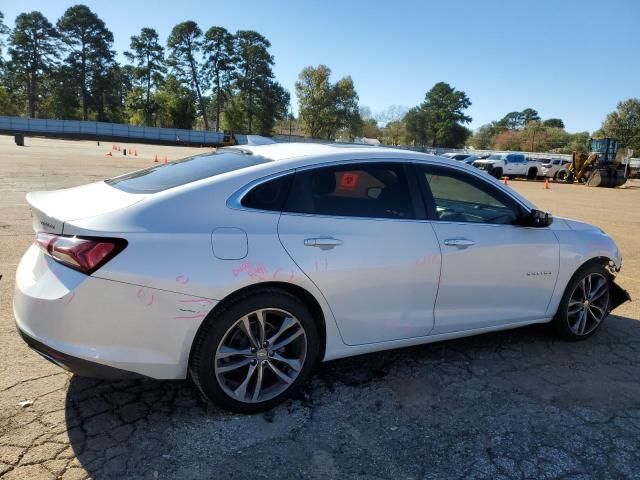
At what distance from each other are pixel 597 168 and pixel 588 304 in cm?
2904

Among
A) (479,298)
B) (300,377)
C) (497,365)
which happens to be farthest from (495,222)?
(300,377)

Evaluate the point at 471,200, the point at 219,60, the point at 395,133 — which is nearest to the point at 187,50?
the point at 219,60

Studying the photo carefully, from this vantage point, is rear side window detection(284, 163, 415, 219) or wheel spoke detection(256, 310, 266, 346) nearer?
wheel spoke detection(256, 310, 266, 346)

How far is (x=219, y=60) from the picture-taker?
84.6 metres

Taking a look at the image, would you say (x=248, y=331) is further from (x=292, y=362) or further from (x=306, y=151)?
(x=306, y=151)

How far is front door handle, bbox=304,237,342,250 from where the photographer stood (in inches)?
113

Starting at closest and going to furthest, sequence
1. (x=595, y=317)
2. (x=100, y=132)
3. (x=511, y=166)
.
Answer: (x=595, y=317) < (x=511, y=166) < (x=100, y=132)

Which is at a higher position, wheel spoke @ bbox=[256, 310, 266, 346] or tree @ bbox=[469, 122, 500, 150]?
tree @ bbox=[469, 122, 500, 150]

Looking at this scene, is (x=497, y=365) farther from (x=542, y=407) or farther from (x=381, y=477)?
(x=381, y=477)

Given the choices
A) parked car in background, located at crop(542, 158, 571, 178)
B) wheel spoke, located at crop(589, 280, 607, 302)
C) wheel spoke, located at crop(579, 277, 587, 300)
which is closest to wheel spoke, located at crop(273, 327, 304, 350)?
wheel spoke, located at crop(579, 277, 587, 300)

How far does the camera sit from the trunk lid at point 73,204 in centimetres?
264

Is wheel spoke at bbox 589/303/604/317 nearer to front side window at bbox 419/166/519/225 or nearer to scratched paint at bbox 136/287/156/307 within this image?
front side window at bbox 419/166/519/225

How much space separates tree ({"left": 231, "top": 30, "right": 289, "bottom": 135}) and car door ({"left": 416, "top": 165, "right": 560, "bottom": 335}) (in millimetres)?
83178

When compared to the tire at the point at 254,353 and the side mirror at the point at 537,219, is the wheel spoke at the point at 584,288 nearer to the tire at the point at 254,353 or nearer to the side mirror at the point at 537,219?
the side mirror at the point at 537,219
